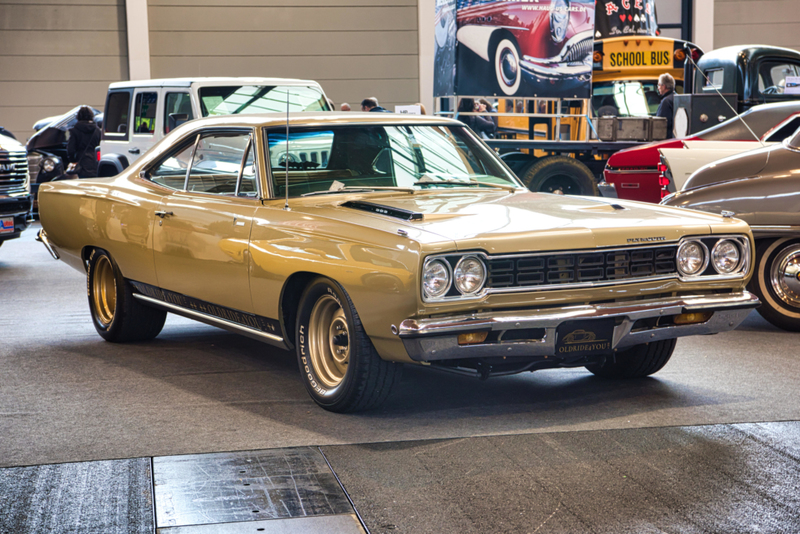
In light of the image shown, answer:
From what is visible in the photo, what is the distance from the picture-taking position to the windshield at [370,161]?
17.6 ft

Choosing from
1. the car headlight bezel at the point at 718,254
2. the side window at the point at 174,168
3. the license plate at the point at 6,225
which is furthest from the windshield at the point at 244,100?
the car headlight bezel at the point at 718,254

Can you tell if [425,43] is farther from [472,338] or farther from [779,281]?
[472,338]

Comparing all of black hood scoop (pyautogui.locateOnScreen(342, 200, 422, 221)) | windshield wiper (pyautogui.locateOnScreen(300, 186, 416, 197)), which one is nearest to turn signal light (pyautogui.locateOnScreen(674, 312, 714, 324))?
black hood scoop (pyautogui.locateOnScreen(342, 200, 422, 221))

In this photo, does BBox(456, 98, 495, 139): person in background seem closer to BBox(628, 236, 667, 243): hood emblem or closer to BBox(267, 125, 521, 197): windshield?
BBox(267, 125, 521, 197): windshield

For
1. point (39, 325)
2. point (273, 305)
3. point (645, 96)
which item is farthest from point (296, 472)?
point (645, 96)

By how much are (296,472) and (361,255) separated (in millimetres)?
1029

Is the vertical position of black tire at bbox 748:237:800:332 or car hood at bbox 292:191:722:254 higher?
car hood at bbox 292:191:722:254

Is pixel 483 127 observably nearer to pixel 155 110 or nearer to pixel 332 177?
pixel 155 110

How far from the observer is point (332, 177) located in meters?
5.42

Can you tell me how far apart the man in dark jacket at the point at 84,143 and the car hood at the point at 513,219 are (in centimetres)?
1175

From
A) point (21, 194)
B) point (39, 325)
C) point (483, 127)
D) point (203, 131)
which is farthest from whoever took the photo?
point (483, 127)

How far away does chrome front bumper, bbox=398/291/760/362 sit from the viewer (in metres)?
4.18

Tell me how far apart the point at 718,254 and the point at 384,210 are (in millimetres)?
1715

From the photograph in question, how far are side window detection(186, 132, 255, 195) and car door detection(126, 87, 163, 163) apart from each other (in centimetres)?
648
